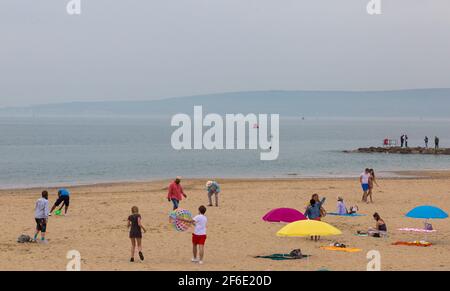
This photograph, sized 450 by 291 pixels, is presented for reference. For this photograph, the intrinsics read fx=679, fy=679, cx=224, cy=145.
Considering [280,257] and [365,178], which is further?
[365,178]

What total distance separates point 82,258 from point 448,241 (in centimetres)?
1022

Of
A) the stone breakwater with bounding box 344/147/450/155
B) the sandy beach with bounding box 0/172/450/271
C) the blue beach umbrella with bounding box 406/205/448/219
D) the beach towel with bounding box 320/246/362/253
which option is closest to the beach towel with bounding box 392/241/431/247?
the sandy beach with bounding box 0/172/450/271

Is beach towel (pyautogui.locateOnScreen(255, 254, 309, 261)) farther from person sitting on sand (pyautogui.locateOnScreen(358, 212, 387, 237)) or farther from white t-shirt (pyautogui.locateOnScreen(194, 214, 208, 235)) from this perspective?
→ person sitting on sand (pyautogui.locateOnScreen(358, 212, 387, 237))

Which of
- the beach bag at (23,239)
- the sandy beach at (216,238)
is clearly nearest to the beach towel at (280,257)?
the sandy beach at (216,238)

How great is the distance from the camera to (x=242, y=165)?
222 feet

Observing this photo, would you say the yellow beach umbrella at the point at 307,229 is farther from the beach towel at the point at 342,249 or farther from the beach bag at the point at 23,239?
the beach bag at the point at 23,239

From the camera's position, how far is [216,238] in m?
19.7

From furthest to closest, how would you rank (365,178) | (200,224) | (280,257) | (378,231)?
(365,178) < (378,231) < (280,257) < (200,224)

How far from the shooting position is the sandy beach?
1591cm

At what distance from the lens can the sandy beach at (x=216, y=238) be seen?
15.9 metres

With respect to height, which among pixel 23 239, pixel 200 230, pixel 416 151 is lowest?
pixel 23 239

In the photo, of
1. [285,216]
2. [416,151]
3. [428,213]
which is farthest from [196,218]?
[416,151]

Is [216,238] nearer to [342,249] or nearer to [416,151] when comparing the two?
[342,249]
